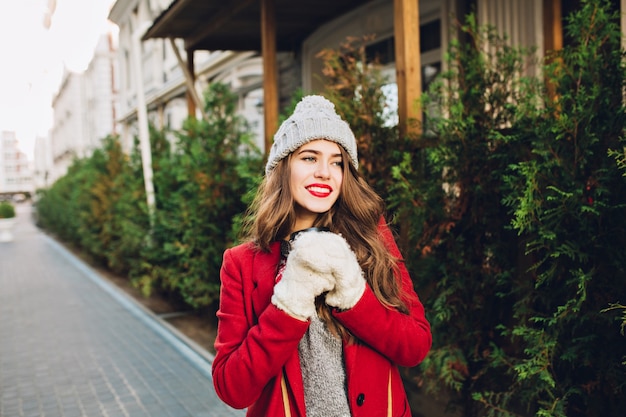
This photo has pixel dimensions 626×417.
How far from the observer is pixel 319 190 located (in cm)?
203

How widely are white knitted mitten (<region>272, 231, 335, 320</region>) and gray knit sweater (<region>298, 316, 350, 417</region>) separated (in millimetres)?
216

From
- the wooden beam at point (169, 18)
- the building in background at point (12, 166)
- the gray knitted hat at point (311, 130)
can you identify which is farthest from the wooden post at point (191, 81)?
the building in background at point (12, 166)

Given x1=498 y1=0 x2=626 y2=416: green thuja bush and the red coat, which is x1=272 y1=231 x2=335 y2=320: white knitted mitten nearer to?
the red coat

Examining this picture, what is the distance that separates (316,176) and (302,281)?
464mm

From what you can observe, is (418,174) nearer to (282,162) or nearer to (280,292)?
(282,162)

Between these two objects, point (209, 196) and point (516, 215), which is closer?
point (516, 215)

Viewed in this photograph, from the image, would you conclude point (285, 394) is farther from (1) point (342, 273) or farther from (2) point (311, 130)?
(2) point (311, 130)

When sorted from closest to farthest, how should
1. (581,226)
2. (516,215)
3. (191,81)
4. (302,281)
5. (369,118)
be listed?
(302,281), (581,226), (516,215), (369,118), (191,81)

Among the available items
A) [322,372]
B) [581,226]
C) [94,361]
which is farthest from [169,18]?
[322,372]

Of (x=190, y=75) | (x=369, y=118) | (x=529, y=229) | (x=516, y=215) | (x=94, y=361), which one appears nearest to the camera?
(x=529, y=229)

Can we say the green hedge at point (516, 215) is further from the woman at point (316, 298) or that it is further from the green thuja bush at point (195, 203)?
the green thuja bush at point (195, 203)

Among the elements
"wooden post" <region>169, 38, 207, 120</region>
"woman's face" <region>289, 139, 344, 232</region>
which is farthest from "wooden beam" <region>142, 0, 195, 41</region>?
"woman's face" <region>289, 139, 344, 232</region>

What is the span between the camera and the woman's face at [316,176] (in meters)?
2.03

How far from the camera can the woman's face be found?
6.64ft
